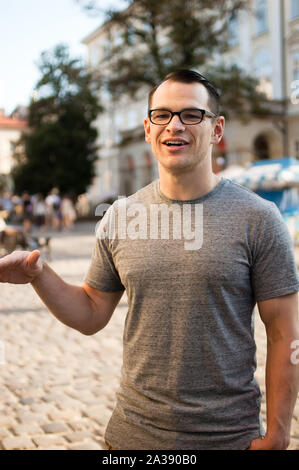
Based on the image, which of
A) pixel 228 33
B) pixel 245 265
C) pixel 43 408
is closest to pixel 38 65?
pixel 228 33

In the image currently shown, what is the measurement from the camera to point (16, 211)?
113ft

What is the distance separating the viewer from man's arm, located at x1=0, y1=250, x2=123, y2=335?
1.70m

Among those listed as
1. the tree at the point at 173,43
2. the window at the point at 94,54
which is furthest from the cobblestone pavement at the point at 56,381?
the window at the point at 94,54

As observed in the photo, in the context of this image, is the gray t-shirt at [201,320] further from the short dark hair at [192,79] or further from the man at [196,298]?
the short dark hair at [192,79]

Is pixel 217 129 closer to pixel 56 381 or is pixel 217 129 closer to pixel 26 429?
pixel 26 429

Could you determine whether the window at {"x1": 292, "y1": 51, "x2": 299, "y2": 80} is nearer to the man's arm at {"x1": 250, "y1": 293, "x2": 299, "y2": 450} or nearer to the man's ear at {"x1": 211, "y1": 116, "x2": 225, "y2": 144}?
the man's ear at {"x1": 211, "y1": 116, "x2": 225, "y2": 144}

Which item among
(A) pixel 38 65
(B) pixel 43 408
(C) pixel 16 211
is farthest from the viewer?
(A) pixel 38 65

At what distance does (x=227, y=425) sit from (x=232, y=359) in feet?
0.60

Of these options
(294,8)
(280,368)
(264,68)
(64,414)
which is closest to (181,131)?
(280,368)

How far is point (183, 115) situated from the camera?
1733mm

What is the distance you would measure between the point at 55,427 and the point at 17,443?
1.12ft

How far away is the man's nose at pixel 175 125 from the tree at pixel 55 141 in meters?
36.9
